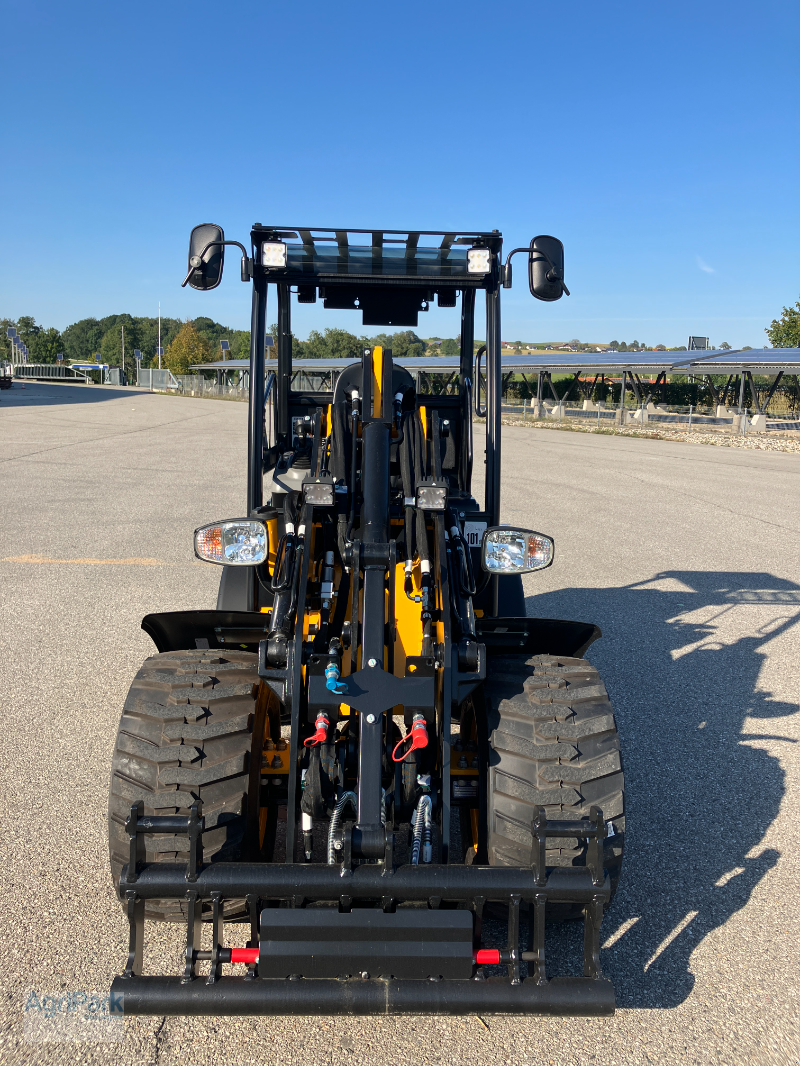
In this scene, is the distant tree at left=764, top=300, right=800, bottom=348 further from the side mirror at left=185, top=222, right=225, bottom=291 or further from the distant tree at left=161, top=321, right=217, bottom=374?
the distant tree at left=161, top=321, right=217, bottom=374

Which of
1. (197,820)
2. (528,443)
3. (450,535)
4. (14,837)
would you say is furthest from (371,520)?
(528,443)

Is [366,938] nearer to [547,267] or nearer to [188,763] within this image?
[188,763]

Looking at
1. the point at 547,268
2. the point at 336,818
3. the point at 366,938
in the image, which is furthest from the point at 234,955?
the point at 547,268

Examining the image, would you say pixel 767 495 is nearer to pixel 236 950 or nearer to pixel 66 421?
pixel 236 950

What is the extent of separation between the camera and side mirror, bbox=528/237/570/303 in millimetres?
3650

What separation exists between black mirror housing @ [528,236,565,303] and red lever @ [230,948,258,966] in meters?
2.81

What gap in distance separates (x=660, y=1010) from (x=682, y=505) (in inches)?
503

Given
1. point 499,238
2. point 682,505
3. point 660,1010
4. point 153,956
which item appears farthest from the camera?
point 682,505

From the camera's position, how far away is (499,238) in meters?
3.97

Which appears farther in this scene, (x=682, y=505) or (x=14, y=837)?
(x=682, y=505)

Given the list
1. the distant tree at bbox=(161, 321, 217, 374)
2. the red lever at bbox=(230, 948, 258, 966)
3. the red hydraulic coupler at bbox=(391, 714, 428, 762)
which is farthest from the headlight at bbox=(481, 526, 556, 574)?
the distant tree at bbox=(161, 321, 217, 374)

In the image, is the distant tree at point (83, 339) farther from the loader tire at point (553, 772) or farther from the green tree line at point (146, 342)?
the loader tire at point (553, 772)

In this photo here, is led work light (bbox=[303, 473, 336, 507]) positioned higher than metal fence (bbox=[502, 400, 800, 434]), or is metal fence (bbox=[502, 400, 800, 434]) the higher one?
metal fence (bbox=[502, 400, 800, 434])

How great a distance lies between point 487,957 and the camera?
2322mm
